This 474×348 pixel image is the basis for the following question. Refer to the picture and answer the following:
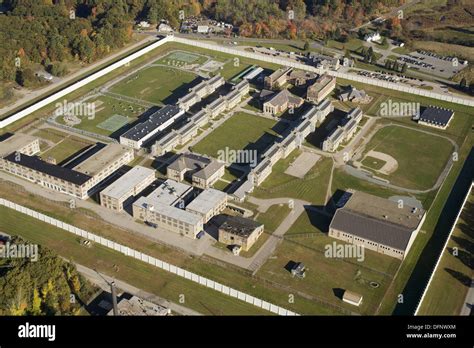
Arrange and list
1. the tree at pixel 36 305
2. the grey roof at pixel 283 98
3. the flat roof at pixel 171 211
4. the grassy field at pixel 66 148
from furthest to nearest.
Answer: the grey roof at pixel 283 98 → the grassy field at pixel 66 148 → the flat roof at pixel 171 211 → the tree at pixel 36 305

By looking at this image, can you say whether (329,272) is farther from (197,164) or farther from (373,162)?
(373,162)

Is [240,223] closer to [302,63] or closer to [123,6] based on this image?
[302,63]

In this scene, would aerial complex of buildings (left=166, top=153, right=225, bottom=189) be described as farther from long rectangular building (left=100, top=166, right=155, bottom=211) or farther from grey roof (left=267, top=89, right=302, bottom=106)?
grey roof (left=267, top=89, right=302, bottom=106)

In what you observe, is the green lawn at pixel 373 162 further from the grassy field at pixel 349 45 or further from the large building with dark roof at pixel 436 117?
the grassy field at pixel 349 45

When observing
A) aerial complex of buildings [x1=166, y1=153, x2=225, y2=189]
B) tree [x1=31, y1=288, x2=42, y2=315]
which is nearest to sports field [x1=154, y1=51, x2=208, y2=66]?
aerial complex of buildings [x1=166, y1=153, x2=225, y2=189]

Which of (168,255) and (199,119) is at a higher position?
(199,119)

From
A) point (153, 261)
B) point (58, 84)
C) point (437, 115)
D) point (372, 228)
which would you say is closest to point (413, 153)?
point (437, 115)

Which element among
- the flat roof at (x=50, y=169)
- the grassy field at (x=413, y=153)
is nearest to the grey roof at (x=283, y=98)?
the grassy field at (x=413, y=153)
